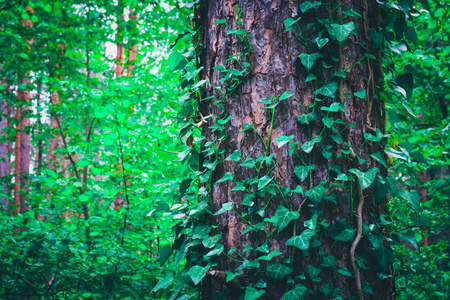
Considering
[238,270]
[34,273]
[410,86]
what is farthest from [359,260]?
[34,273]

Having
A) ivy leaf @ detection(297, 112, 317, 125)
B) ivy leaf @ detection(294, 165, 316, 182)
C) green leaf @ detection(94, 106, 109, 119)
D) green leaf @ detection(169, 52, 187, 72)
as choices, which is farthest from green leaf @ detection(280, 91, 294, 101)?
green leaf @ detection(94, 106, 109, 119)

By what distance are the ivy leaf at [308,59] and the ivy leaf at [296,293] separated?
0.98 metres

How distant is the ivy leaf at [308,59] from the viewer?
143cm

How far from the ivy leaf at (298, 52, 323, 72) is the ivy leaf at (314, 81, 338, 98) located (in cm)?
11

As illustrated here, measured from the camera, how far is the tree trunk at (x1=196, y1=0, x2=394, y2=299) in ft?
4.48

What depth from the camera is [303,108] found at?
4.75 ft

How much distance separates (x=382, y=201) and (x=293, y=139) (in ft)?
1.79

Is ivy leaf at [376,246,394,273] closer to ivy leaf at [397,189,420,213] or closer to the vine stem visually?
the vine stem

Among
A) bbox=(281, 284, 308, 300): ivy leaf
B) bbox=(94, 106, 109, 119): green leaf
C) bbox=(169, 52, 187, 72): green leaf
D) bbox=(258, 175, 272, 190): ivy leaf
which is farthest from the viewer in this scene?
bbox=(94, 106, 109, 119): green leaf

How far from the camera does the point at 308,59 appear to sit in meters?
1.45

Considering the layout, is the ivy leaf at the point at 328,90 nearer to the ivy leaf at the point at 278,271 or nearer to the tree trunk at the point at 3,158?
the ivy leaf at the point at 278,271

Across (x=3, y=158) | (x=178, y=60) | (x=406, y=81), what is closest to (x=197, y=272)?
(x=178, y=60)

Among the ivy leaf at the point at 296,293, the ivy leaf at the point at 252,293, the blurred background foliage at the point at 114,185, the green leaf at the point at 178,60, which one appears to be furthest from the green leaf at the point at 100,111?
the ivy leaf at the point at 296,293

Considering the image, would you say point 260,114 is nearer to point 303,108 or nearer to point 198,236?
point 303,108
